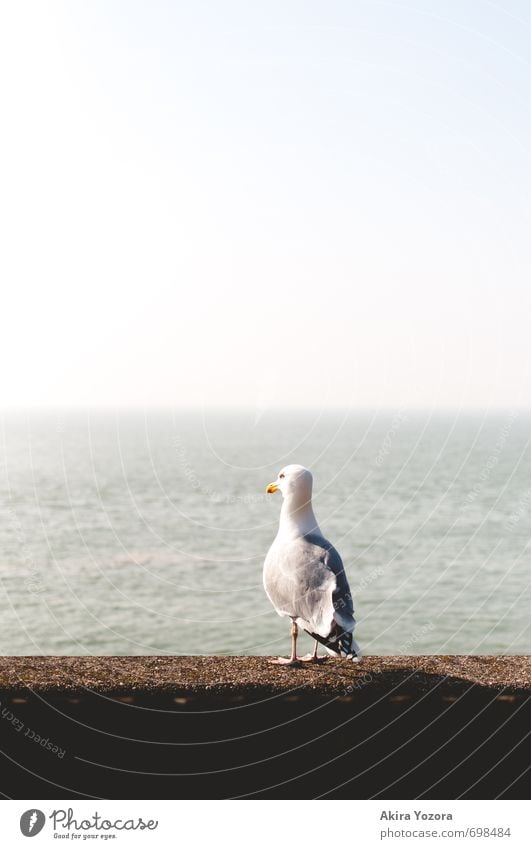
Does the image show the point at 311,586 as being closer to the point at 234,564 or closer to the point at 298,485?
the point at 298,485

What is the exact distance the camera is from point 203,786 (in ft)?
13.1

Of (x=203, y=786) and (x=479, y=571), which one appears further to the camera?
(x=479, y=571)

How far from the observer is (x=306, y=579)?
4.85 metres

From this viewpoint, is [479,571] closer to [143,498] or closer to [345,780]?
[143,498]

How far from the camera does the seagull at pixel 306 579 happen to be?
15.4ft

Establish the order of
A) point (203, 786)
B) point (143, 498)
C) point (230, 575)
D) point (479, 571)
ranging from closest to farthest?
point (203, 786) → point (230, 575) → point (479, 571) → point (143, 498)

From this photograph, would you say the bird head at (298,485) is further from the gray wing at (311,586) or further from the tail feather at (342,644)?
the tail feather at (342,644)

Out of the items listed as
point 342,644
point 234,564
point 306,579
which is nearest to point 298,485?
point 306,579

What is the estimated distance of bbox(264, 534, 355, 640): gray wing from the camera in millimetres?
4734

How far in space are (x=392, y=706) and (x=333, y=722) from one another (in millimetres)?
262

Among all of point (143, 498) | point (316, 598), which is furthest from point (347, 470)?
point (316, 598)
